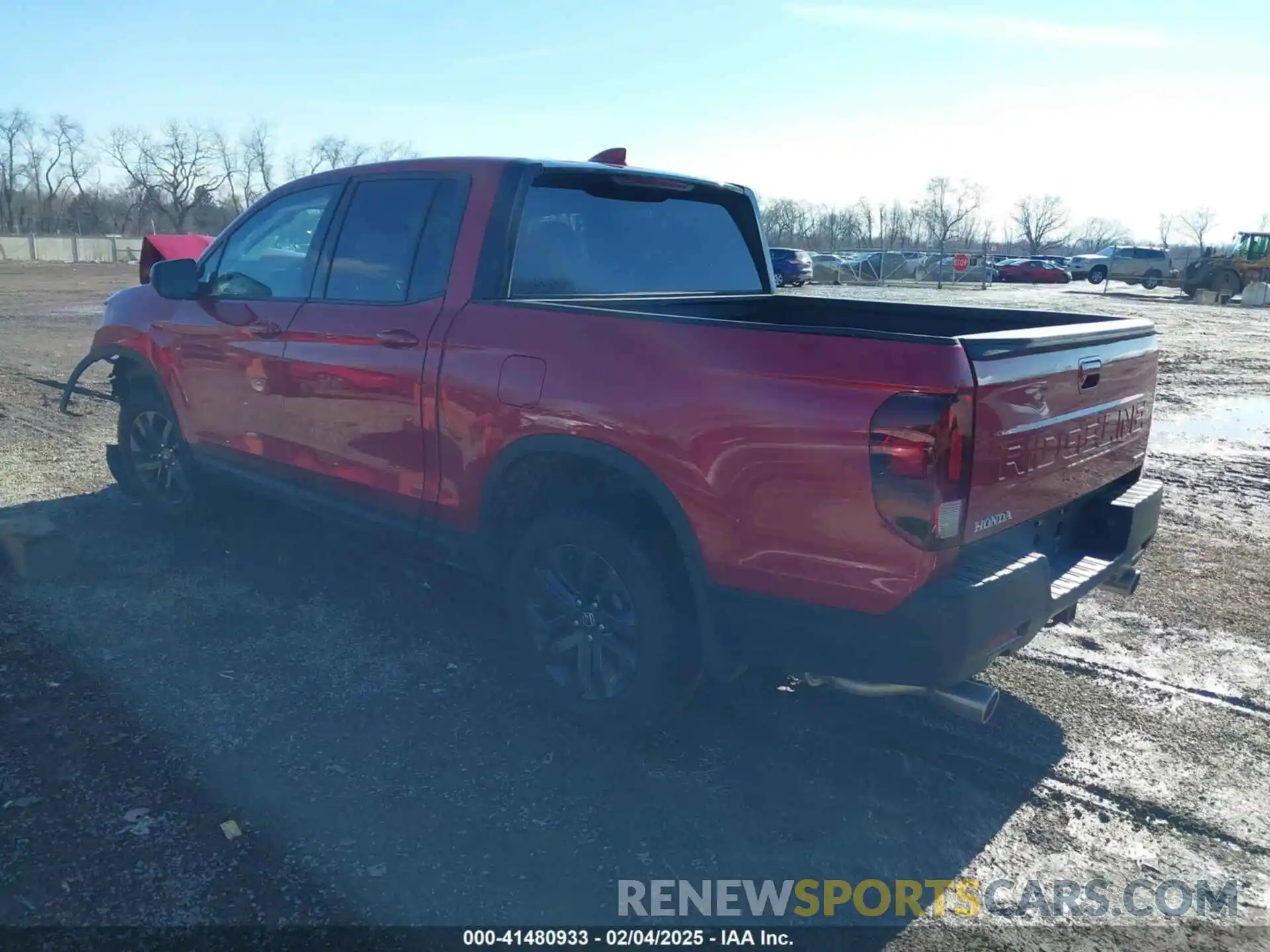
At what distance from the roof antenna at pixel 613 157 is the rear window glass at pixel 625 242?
0.26m

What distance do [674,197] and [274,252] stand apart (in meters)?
1.99

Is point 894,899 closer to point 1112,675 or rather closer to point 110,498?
point 1112,675

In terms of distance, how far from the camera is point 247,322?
4852 mm

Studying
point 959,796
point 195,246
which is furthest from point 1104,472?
point 195,246

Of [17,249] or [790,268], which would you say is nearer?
[790,268]

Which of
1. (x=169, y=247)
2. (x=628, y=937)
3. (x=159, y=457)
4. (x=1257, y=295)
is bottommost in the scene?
(x=628, y=937)

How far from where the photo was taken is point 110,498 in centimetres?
638

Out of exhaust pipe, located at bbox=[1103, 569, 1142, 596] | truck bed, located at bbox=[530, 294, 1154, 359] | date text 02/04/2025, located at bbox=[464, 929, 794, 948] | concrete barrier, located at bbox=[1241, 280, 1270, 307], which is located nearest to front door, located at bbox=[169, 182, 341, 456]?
truck bed, located at bbox=[530, 294, 1154, 359]

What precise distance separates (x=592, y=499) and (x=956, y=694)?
54.8 inches

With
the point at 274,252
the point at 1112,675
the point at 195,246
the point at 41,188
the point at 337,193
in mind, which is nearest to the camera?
the point at 1112,675

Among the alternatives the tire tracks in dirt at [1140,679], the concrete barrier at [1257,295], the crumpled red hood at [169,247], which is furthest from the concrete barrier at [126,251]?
the tire tracks in dirt at [1140,679]

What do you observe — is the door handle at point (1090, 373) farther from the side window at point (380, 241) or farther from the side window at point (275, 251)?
the side window at point (275, 251)

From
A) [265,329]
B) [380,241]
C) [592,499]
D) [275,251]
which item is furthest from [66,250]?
[592,499]

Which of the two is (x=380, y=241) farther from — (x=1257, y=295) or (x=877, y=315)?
(x=1257, y=295)
